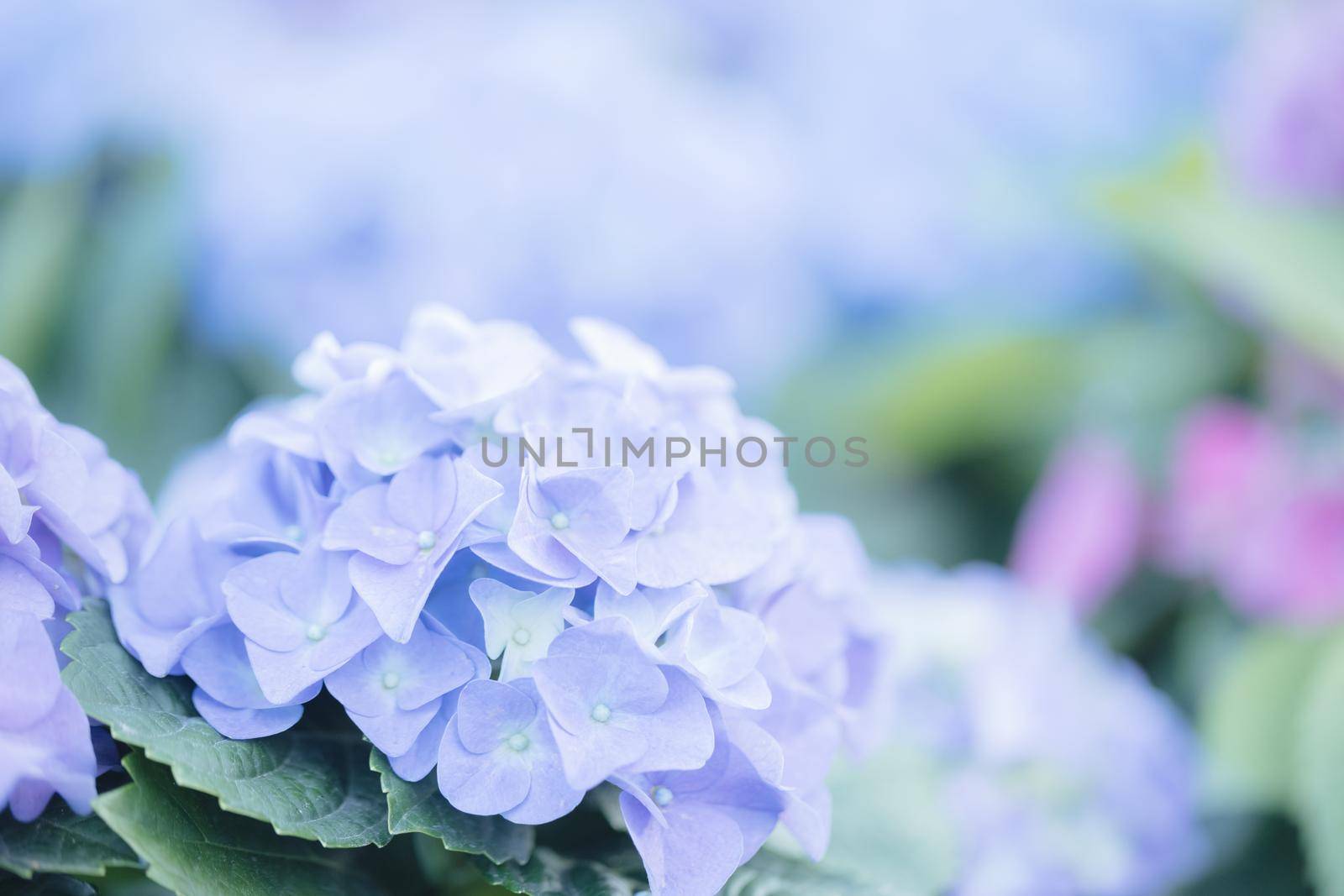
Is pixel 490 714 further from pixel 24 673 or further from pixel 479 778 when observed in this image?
pixel 24 673

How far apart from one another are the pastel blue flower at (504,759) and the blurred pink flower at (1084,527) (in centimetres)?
68

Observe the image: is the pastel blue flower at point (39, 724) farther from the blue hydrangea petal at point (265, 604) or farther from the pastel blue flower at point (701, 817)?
the pastel blue flower at point (701, 817)

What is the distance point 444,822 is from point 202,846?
0.08m

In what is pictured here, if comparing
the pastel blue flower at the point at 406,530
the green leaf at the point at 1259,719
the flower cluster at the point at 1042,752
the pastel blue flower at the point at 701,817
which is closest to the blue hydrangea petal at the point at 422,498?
the pastel blue flower at the point at 406,530

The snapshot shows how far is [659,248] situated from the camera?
1134 millimetres

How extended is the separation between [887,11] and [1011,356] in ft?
2.17

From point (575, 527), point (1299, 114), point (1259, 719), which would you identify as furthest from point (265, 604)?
point (1299, 114)

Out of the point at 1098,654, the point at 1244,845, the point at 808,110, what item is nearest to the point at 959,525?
the point at 1098,654

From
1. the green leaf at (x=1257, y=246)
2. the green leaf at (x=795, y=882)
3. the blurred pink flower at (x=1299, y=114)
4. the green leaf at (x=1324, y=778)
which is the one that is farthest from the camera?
the blurred pink flower at (x=1299, y=114)

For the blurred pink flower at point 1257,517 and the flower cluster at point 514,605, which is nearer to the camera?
the flower cluster at point 514,605

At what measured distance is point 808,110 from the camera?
1512 millimetres

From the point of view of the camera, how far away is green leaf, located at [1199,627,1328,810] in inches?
29.2

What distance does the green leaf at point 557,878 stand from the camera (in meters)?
0.39

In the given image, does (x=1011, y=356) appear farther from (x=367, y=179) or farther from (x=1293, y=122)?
(x=367, y=179)
